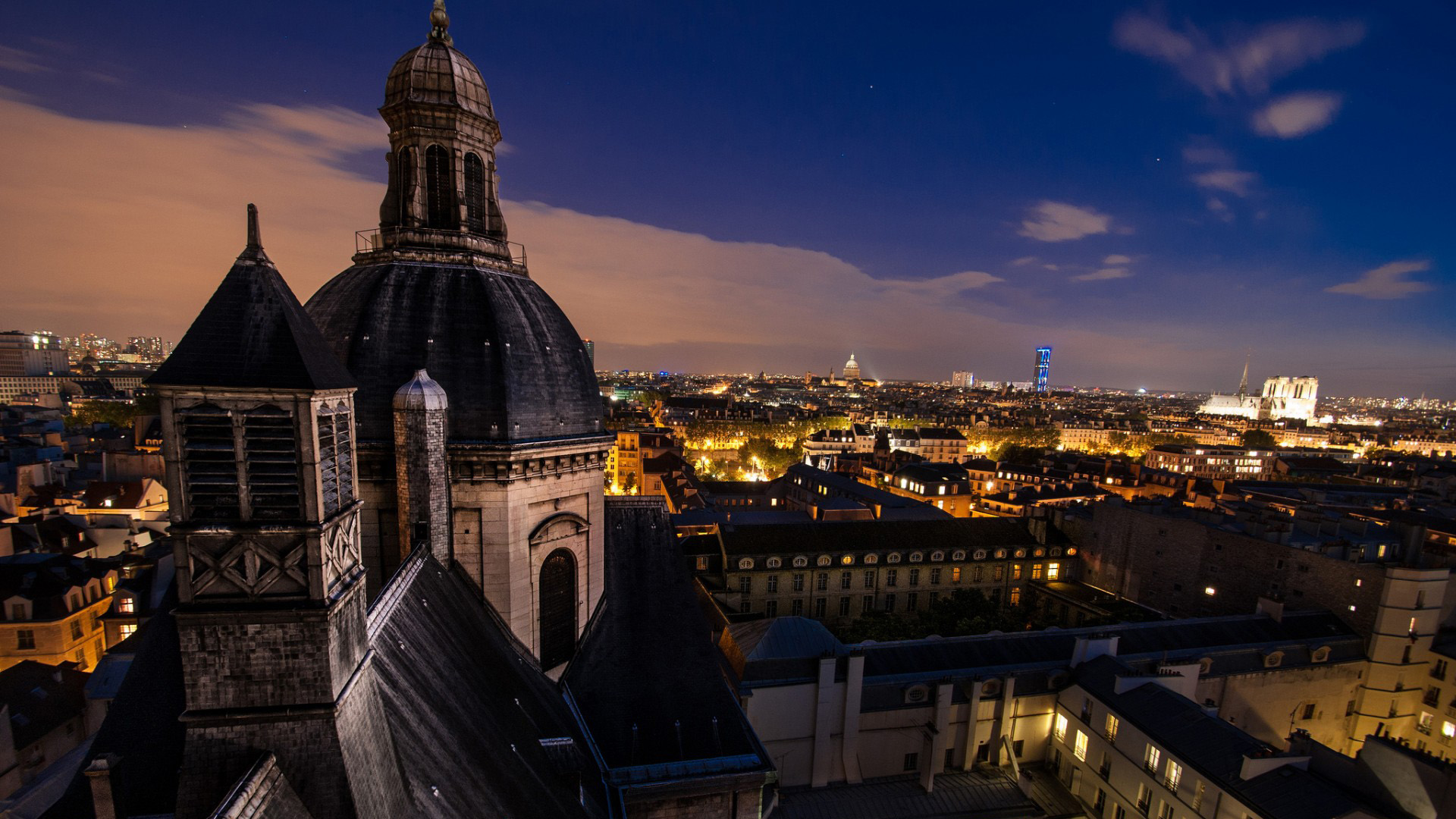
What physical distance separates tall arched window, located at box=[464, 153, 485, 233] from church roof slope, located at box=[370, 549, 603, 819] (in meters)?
10.5

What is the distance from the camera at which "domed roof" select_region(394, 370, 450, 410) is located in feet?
49.2

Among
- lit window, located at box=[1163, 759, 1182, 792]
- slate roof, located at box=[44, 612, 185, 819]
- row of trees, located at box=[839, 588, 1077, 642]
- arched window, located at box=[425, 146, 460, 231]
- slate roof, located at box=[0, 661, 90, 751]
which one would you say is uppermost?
arched window, located at box=[425, 146, 460, 231]

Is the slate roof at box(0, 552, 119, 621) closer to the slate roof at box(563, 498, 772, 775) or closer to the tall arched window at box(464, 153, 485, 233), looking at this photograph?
the slate roof at box(563, 498, 772, 775)

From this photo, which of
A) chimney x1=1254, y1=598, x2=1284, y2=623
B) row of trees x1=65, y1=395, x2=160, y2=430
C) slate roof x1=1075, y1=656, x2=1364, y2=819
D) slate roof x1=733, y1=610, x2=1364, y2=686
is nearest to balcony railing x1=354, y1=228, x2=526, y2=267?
slate roof x1=733, y1=610, x2=1364, y2=686

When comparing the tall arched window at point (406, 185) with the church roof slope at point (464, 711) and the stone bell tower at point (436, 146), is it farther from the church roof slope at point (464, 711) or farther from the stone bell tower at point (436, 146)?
the church roof slope at point (464, 711)

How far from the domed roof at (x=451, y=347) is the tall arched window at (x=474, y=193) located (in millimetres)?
1807

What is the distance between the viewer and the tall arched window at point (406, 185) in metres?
18.1

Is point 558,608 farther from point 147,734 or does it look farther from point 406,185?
point 406,185

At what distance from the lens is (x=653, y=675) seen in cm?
1891

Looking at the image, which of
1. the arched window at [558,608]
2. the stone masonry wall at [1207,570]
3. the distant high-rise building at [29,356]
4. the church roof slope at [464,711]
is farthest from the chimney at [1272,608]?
the distant high-rise building at [29,356]

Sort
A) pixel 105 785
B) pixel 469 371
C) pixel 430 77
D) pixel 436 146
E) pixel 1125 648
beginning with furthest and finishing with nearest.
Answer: pixel 1125 648
pixel 436 146
pixel 430 77
pixel 469 371
pixel 105 785

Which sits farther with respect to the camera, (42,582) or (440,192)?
(42,582)

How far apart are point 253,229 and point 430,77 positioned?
12248 mm

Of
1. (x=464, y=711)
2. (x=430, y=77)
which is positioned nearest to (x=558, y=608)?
(x=464, y=711)
